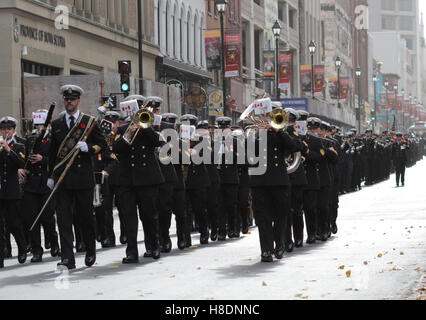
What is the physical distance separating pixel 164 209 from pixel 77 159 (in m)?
2.48

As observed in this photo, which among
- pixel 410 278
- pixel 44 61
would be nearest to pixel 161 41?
pixel 44 61

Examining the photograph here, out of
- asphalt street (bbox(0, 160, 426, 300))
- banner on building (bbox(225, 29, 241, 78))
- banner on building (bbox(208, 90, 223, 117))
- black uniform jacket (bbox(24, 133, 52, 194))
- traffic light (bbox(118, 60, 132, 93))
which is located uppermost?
banner on building (bbox(225, 29, 241, 78))

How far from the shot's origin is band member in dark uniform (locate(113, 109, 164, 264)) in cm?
1365

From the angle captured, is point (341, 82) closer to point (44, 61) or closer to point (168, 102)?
point (168, 102)

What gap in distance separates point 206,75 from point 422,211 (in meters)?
28.0

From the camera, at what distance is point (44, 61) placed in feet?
107

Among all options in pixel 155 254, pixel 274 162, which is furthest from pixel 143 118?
pixel 155 254

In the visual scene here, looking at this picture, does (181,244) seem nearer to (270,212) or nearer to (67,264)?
(270,212)

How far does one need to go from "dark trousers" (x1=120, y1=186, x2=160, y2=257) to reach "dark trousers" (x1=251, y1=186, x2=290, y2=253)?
133 cm

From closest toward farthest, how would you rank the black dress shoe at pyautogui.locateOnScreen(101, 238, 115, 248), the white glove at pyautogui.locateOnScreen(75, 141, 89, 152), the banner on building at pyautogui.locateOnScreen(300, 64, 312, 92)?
the white glove at pyautogui.locateOnScreen(75, 141, 89, 152) → the black dress shoe at pyautogui.locateOnScreen(101, 238, 115, 248) → the banner on building at pyautogui.locateOnScreen(300, 64, 312, 92)

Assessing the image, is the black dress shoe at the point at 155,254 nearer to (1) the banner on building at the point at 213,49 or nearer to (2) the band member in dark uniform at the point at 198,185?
(2) the band member in dark uniform at the point at 198,185

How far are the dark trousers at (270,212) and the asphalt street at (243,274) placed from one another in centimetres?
30

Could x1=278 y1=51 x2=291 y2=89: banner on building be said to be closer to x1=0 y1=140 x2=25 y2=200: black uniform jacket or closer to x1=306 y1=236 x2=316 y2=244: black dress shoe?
x1=306 y1=236 x2=316 y2=244: black dress shoe

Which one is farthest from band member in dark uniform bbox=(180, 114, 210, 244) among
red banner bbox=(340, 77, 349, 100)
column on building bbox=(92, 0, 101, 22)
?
red banner bbox=(340, 77, 349, 100)
